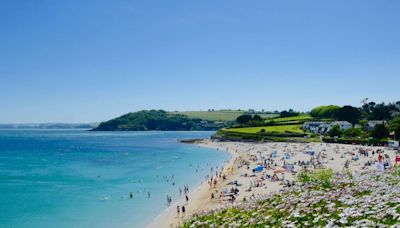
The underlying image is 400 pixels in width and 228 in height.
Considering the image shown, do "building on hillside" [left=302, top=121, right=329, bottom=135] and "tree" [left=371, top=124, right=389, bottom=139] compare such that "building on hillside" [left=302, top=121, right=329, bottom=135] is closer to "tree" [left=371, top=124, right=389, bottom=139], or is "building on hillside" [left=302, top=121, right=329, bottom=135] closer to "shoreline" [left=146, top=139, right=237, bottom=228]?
"tree" [left=371, top=124, right=389, bottom=139]

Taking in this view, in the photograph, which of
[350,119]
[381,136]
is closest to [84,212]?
[381,136]

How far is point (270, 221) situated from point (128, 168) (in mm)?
62316

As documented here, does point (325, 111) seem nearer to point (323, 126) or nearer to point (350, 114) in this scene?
point (350, 114)

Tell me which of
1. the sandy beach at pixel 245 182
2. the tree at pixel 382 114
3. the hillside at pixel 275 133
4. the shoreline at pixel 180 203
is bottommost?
the shoreline at pixel 180 203

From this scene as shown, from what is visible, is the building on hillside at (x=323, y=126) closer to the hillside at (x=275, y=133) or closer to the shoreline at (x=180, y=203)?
the hillside at (x=275, y=133)

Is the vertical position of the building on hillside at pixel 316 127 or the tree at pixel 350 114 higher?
the tree at pixel 350 114

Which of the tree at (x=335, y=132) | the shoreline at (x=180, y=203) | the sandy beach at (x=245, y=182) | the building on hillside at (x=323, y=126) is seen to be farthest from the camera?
the building on hillside at (x=323, y=126)

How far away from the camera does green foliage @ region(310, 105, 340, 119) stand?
149062 mm

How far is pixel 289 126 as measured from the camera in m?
137

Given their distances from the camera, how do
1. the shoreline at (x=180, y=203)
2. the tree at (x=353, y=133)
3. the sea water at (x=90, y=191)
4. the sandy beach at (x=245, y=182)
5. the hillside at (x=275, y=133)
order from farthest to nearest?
1. the hillside at (x=275, y=133)
2. the tree at (x=353, y=133)
3. the sandy beach at (x=245, y=182)
4. the sea water at (x=90, y=191)
5. the shoreline at (x=180, y=203)

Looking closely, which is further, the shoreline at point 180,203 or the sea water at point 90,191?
the sea water at point 90,191

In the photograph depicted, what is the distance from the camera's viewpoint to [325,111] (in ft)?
504

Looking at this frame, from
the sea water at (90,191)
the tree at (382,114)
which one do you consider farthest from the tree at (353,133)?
the sea water at (90,191)

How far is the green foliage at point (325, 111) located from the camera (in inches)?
5869
